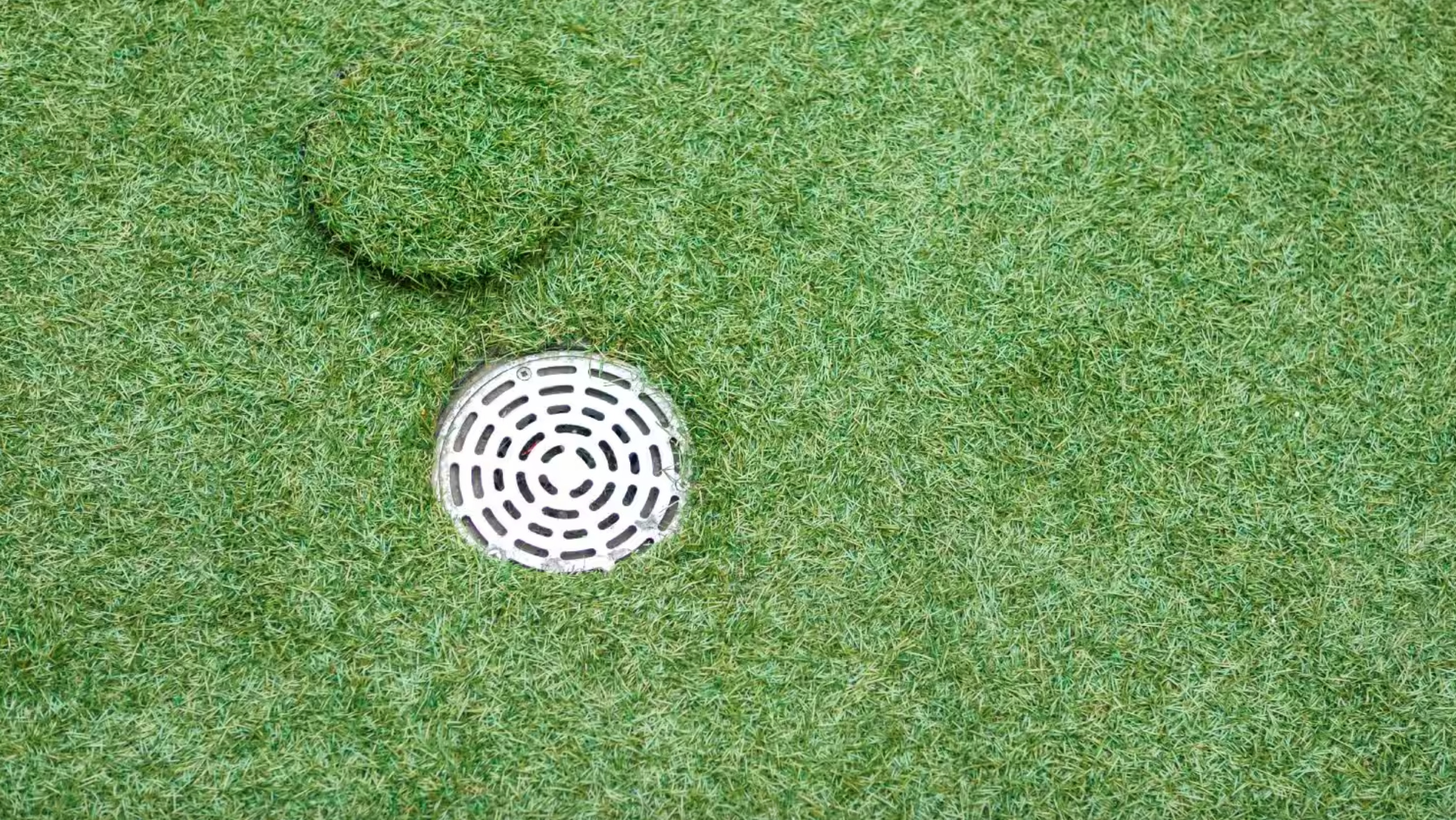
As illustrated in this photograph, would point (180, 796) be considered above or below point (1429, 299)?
below

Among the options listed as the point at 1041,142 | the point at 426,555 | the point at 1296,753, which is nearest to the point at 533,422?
the point at 426,555

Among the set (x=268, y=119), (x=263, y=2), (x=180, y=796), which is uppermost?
(x=263, y=2)

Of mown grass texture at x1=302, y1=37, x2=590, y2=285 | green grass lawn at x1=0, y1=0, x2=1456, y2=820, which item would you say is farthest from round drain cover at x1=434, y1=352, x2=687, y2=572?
mown grass texture at x1=302, y1=37, x2=590, y2=285

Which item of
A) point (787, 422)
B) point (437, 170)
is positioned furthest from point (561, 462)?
point (437, 170)

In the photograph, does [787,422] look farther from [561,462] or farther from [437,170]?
[437,170]

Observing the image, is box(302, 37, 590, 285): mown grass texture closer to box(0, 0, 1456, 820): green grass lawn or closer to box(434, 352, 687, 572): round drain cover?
box(0, 0, 1456, 820): green grass lawn

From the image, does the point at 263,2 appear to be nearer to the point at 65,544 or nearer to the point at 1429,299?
the point at 65,544

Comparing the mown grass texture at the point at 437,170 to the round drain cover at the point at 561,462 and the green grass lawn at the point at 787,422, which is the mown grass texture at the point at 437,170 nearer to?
the green grass lawn at the point at 787,422
